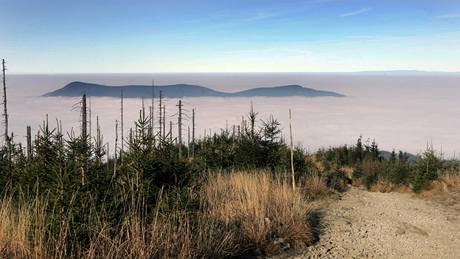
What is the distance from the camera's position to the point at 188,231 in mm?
5562

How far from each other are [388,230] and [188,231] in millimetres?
5577

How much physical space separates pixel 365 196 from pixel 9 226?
1199cm

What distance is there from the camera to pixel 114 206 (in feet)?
19.3

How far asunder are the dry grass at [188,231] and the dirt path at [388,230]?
686mm

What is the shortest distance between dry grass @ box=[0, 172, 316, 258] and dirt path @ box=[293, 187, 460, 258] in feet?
2.25

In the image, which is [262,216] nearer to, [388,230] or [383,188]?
[388,230]

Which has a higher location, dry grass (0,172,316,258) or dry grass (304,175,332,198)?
dry grass (0,172,316,258)

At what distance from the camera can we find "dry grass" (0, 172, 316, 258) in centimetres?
490

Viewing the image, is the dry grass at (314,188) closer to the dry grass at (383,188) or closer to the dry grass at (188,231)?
the dry grass at (188,231)

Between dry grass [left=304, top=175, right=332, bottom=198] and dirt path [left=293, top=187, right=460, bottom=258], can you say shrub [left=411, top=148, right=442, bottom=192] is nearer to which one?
dirt path [left=293, top=187, right=460, bottom=258]

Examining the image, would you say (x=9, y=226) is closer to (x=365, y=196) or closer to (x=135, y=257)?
(x=135, y=257)

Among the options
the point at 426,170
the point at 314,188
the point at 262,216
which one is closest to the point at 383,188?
the point at 426,170

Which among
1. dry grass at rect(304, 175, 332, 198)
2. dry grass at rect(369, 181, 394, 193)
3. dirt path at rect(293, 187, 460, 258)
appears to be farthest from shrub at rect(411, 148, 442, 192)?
dry grass at rect(304, 175, 332, 198)

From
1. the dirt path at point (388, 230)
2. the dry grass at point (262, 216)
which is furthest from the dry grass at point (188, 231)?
the dirt path at point (388, 230)
